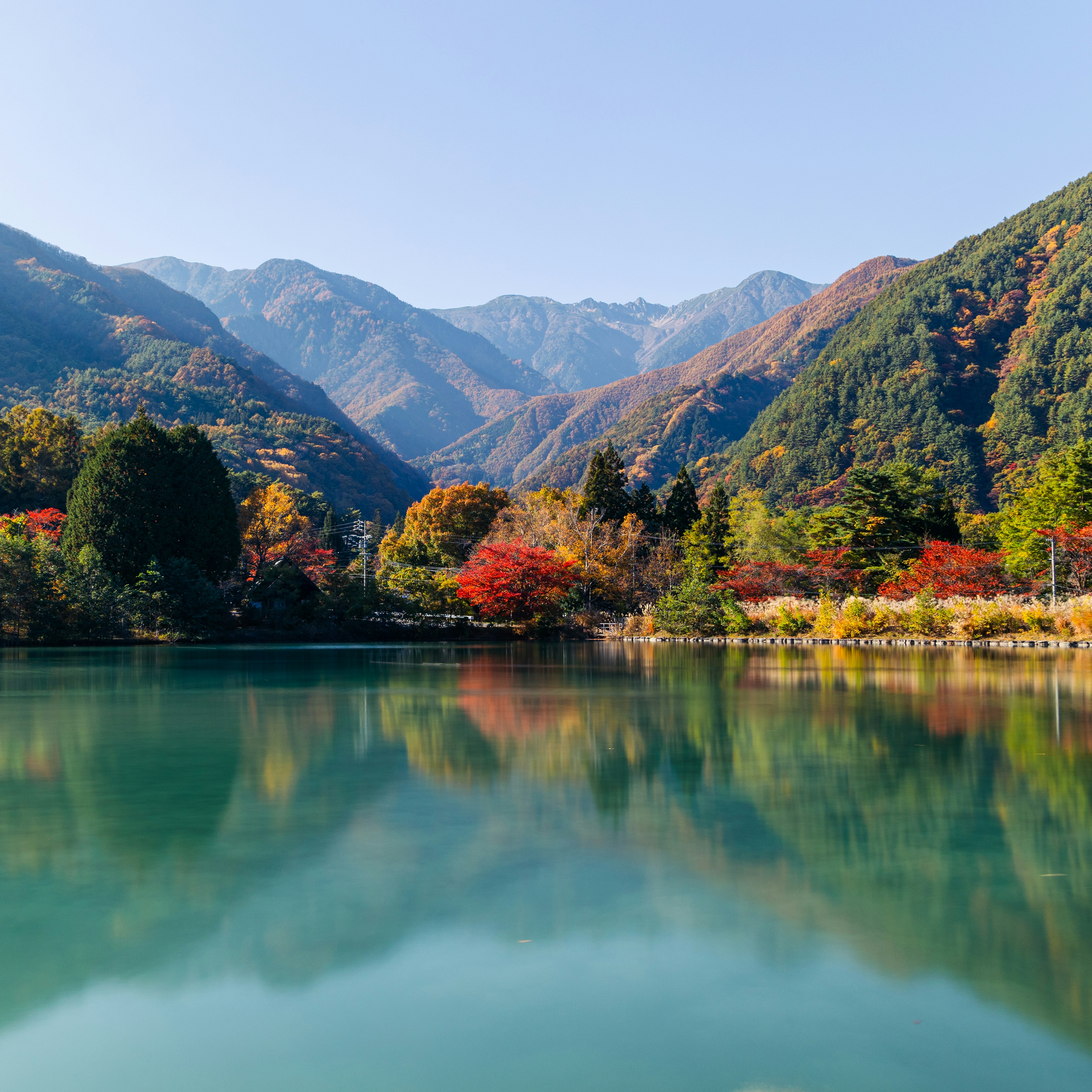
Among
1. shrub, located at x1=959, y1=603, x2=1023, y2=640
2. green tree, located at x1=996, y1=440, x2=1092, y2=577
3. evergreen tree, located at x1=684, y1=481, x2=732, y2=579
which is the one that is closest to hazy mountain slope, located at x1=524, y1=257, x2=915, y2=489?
evergreen tree, located at x1=684, y1=481, x2=732, y2=579

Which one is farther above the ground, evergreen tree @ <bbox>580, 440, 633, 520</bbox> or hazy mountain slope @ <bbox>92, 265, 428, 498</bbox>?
hazy mountain slope @ <bbox>92, 265, 428, 498</bbox>

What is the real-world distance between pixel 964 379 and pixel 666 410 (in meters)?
42.5

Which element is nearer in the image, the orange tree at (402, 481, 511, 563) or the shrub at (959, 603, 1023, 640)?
the shrub at (959, 603, 1023, 640)

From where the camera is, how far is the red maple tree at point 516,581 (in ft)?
98.0

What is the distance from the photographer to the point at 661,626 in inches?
1176

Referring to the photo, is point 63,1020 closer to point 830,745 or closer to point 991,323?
point 830,745

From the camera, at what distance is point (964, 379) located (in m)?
69.7

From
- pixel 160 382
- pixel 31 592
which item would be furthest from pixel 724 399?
pixel 31 592

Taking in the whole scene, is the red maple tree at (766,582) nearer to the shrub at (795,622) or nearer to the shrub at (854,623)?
the shrub at (795,622)

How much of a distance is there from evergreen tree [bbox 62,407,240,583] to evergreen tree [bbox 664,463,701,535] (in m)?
19.0

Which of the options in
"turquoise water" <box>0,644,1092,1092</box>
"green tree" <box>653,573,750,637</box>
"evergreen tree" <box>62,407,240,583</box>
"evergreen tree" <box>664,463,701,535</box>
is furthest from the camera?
"evergreen tree" <box>664,463,701,535</box>

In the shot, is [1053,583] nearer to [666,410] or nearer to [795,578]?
[795,578]

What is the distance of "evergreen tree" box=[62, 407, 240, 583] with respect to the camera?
1060 inches

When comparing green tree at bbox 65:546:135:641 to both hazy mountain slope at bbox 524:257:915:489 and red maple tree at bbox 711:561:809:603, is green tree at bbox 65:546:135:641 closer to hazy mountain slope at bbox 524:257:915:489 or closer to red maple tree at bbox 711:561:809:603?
red maple tree at bbox 711:561:809:603
